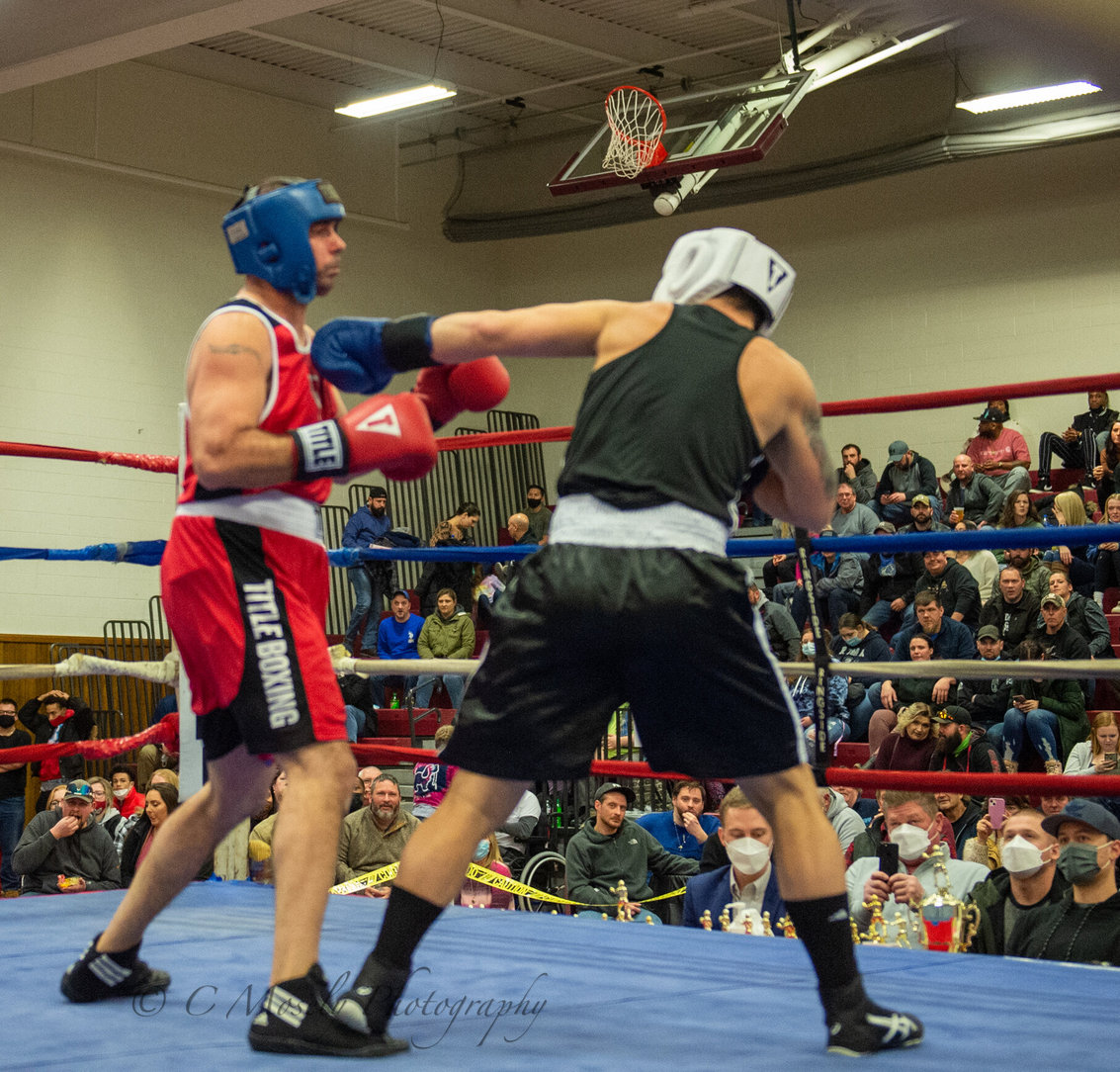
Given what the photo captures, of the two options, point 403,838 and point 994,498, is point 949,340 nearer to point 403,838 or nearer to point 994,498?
point 994,498

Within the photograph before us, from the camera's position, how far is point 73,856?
5.98 m

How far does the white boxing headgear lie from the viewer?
2.00 meters

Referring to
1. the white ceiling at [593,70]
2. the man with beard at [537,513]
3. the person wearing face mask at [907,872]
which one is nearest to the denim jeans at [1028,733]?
the person wearing face mask at [907,872]

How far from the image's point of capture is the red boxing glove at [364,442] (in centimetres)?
196

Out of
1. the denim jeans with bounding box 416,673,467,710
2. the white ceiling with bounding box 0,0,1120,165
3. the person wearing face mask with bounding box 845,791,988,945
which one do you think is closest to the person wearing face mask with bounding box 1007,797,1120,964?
the person wearing face mask with bounding box 845,791,988,945

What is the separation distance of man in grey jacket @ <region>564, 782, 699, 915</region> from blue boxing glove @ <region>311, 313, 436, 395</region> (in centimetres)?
318

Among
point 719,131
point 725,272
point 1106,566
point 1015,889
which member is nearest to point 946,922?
point 1015,889

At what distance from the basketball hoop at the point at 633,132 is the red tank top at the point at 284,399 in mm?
8220

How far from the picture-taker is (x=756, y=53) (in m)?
12.8

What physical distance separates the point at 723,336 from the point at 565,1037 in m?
1.00

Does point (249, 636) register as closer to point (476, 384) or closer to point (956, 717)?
point (476, 384)

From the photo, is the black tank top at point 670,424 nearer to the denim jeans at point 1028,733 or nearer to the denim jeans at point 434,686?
the denim jeans at point 1028,733

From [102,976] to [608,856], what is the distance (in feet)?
9.51

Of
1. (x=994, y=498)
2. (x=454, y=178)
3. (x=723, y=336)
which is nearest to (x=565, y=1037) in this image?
(x=723, y=336)
